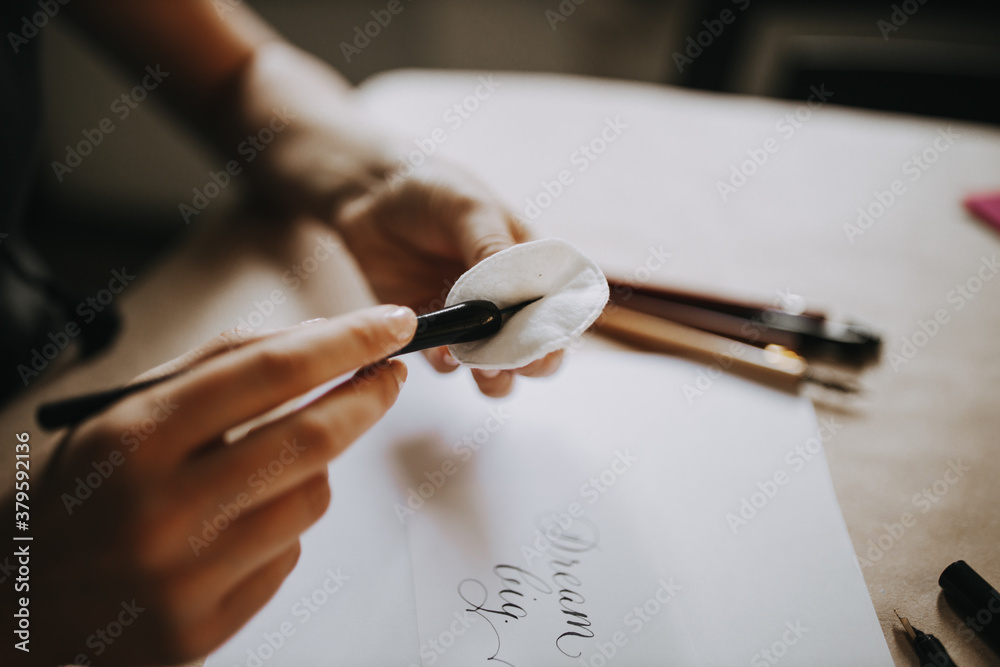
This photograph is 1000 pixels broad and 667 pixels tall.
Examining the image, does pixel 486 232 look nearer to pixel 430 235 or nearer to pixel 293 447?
pixel 430 235

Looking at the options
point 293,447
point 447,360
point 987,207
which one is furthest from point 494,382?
point 987,207

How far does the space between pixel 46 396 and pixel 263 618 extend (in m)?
0.24

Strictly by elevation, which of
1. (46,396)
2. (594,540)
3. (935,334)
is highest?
(935,334)

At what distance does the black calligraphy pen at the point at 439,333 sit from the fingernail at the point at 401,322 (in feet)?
0.04

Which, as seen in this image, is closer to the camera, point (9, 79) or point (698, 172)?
point (9, 79)

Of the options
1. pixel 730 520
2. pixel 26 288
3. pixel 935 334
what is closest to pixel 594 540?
pixel 730 520

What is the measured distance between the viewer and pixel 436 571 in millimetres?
323

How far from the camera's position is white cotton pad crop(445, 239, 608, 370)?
1.03ft

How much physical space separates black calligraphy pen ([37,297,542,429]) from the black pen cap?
0.88ft

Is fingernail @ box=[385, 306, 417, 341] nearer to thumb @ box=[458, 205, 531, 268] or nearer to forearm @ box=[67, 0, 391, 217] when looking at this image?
thumb @ box=[458, 205, 531, 268]

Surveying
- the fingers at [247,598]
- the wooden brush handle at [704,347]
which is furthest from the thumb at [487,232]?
the fingers at [247,598]

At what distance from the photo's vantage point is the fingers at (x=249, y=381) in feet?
0.80

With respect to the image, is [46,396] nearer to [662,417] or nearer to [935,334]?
[662,417]

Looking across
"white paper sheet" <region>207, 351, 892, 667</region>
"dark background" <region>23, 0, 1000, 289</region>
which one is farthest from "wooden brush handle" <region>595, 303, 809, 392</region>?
"dark background" <region>23, 0, 1000, 289</region>
